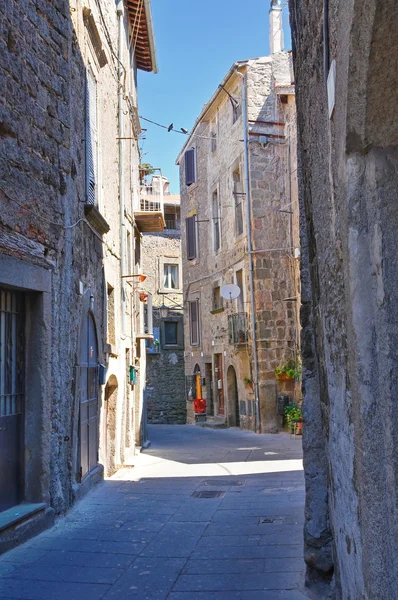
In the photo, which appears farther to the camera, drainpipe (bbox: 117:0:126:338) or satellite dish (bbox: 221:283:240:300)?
satellite dish (bbox: 221:283:240:300)

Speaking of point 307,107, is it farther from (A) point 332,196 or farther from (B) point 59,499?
(B) point 59,499

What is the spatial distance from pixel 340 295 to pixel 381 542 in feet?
3.78

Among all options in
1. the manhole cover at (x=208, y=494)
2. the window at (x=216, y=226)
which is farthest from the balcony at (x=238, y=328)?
the manhole cover at (x=208, y=494)

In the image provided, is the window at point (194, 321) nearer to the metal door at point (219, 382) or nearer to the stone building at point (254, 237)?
the stone building at point (254, 237)

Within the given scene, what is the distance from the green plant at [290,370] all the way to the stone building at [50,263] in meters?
8.19

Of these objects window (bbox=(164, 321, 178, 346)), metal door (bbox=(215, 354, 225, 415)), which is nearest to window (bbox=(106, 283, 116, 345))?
metal door (bbox=(215, 354, 225, 415))

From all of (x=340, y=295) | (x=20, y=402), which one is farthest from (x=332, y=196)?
(x=20, y=402)

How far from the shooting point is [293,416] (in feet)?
55.6

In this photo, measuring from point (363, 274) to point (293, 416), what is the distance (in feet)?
47.7

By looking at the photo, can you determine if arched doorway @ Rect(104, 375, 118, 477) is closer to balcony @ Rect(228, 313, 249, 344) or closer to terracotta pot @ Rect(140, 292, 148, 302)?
terracotta pot @ Rect(140, 292, 148, 302)

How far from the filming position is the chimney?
20.6 m

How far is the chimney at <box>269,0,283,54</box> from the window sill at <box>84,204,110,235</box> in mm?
13008

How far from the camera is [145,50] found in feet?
56.2

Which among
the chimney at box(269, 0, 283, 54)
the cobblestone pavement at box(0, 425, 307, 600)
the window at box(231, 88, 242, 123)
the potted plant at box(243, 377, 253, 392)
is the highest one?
the chimney at box(269, 0, 283, 54)
